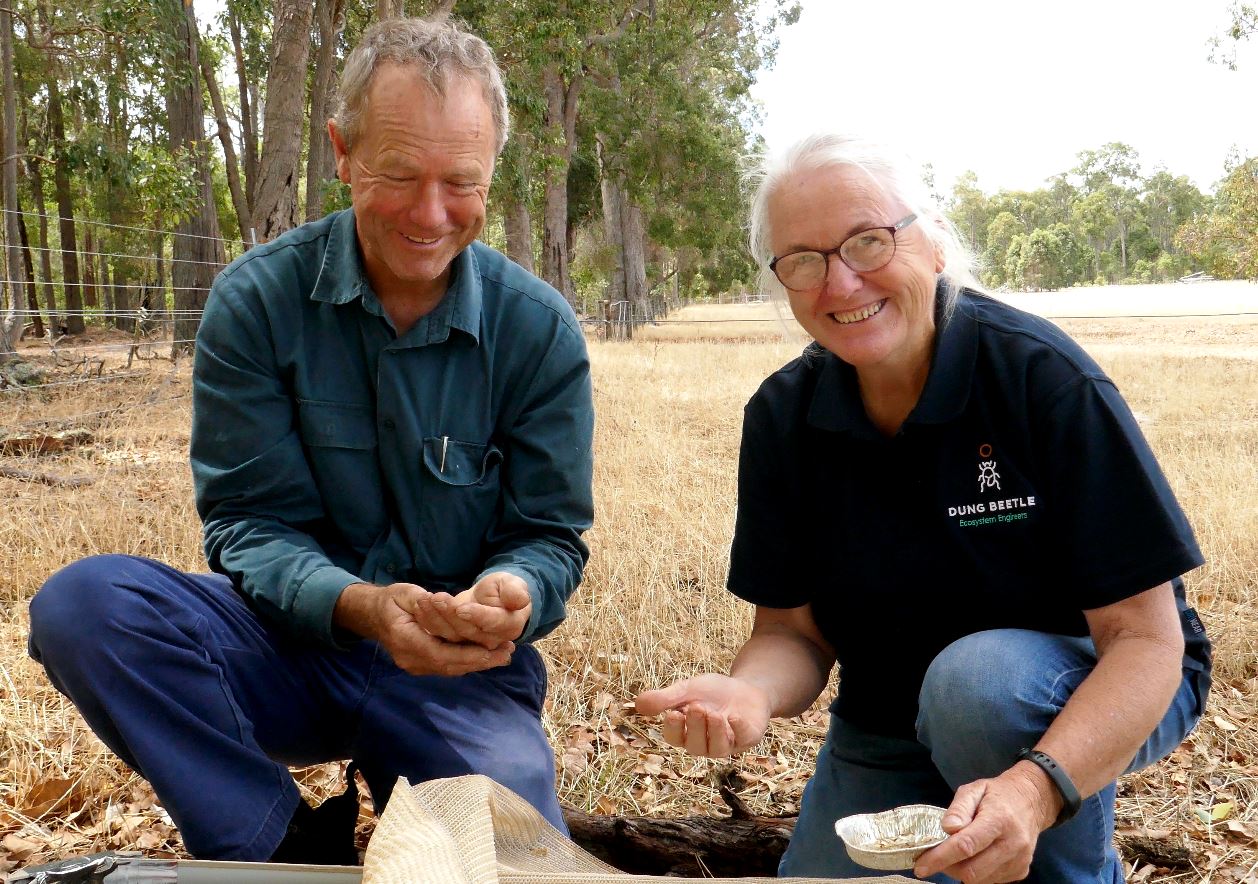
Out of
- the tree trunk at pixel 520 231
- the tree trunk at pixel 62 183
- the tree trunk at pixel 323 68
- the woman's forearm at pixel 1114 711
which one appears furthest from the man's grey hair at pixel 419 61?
the tree trunk at pixel 520 231

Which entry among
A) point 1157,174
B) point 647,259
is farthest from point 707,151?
point 1157,174

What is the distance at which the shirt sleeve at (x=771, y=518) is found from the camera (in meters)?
2.20

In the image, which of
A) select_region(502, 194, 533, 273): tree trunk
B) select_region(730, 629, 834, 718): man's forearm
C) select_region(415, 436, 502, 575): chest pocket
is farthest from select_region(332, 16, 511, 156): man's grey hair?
select_region(502, 194, 533, 273): tree trunk

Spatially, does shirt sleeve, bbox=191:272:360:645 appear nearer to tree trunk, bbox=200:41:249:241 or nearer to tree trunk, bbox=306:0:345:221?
tree trunk, bbox=306:0:345:221

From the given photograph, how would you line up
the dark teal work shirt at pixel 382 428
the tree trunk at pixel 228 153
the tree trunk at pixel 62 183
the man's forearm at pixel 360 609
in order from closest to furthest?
1. the man's forearm at pixel 360 609
2. the dark teal work shirt at pixel 382 428
3. the tree trunk at pixel 62 183
4. the tree trunk at pixel 228 153

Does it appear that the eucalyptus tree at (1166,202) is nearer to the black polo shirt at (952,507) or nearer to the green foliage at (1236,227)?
the green foliage at (1236,227)

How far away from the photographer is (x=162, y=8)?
10500 millimetres

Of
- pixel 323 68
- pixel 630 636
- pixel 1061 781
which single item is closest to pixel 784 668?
pixel 1061 781

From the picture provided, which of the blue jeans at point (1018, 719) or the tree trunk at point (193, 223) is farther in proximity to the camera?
the tree trunk at point (193, 223)

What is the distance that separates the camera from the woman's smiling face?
1960 millimetres

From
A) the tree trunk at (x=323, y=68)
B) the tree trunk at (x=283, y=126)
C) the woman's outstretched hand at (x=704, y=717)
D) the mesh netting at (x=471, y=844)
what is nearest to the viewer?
the mesh netting at (x=471, y=844)

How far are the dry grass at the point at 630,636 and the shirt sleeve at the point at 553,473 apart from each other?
33.5 inches

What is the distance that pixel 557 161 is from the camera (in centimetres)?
1541

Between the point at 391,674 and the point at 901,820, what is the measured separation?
1.11 m
